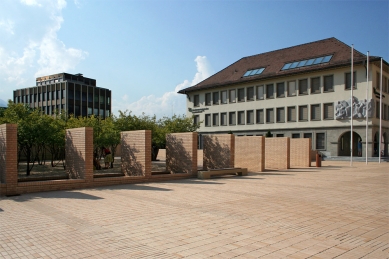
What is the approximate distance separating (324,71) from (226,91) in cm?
1432

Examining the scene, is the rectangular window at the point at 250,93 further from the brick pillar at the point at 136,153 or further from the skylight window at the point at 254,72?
the brick pillar at the point at 136,153

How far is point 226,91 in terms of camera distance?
169ft

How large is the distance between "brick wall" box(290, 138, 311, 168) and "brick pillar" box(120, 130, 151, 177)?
52.4 ft

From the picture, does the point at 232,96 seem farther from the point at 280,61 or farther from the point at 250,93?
the point at 280,61

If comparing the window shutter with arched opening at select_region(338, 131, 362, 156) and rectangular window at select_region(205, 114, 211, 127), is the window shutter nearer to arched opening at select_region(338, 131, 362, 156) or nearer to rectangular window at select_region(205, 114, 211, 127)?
arched opening at select_region(338, 131, 362, 156)

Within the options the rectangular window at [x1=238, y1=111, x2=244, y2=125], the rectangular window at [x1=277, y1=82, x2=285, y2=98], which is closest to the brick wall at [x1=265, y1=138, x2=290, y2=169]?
the rectangular window at [x1=277, y1=82, x2=285, y2=98]

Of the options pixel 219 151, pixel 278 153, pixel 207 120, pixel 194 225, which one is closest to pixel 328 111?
pixel 207 120

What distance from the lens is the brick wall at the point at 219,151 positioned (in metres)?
20.0

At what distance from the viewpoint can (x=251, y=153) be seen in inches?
918

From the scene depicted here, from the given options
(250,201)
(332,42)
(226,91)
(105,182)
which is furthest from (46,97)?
(250,201)

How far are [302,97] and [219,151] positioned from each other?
26.0m

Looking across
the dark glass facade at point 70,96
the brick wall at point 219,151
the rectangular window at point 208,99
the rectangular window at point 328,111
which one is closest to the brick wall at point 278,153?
the brick wall at point 219,151

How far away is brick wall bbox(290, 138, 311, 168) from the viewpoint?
92.0 ft

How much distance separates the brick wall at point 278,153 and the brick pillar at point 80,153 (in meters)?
15.3
